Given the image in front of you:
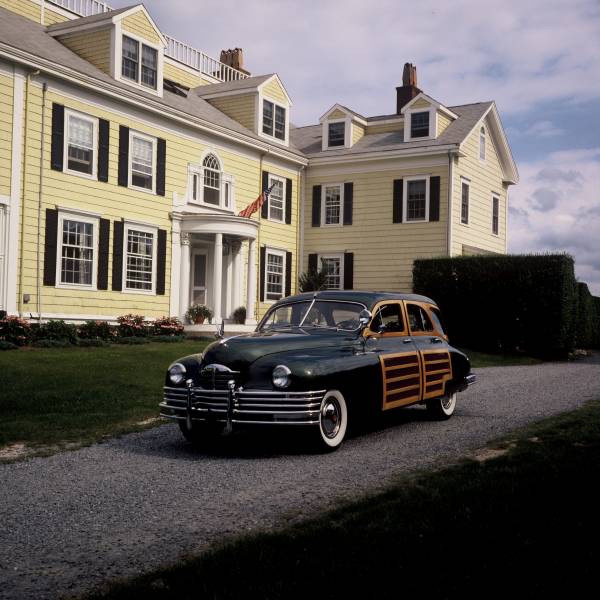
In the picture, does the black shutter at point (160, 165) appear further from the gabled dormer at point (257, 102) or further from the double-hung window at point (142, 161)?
the gabled dormer at point (257, 102)

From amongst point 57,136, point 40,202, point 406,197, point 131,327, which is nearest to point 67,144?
point 57,136

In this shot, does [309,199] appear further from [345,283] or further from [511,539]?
[511,539]

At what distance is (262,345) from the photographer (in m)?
8.54

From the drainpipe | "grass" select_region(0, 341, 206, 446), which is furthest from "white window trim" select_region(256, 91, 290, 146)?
"grass" select_region(0, 341, 206, 446)

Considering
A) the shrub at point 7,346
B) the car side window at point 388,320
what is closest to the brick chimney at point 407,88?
the shrub at point 7,346

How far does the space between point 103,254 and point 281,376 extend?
15.1 metres

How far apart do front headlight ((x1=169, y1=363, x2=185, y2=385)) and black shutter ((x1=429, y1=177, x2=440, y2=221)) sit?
21.6 meters

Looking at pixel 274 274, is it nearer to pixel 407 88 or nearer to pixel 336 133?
pixel 336 133

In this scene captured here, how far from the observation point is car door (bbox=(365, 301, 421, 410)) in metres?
9.27

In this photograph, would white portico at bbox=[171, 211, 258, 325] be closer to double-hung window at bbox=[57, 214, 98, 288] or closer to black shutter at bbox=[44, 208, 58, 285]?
double-hung window at bbox=[57, 214, 98, 288]

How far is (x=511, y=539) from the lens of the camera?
4.65m

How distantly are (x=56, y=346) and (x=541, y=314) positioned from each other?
44.7 feet

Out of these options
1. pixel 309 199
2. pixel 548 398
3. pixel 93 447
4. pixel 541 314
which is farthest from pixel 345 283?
pixel 93 447

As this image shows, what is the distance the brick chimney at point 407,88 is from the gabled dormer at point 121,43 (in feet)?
43.9
